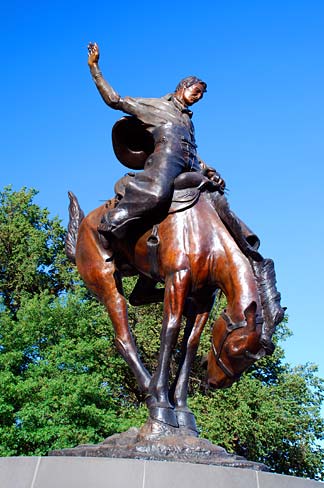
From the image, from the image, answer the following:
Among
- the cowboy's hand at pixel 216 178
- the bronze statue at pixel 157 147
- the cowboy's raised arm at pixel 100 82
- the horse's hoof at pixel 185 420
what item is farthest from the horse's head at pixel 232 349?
the cowboy's raised arm at pixel 100 82

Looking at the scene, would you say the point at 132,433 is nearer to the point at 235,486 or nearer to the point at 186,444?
the point at 186,444

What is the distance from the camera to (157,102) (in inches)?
275

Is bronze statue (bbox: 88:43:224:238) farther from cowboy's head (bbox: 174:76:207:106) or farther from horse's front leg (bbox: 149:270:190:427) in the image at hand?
horse's front leg (bbox: 149:270:190:427)

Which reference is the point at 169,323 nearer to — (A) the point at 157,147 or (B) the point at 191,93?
(A) the point at 157,147

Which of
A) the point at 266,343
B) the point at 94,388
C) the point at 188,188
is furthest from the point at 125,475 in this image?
the point at 94,388

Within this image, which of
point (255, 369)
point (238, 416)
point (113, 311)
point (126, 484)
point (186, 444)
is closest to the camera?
point (126, 484)

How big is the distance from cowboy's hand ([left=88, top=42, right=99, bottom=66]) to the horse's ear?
3310 millimetres

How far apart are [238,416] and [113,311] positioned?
17514 millimetres

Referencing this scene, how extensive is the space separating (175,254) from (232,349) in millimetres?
1036

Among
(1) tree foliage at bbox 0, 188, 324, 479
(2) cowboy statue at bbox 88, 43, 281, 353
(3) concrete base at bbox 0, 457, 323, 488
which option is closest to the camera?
(3) concrete base at bbox 0, 457, 323, 488

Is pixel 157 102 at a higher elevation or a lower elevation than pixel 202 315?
higher

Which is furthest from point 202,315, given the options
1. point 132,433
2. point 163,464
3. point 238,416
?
point 238,416

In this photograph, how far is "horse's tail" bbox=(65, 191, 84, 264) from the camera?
7.57 metres

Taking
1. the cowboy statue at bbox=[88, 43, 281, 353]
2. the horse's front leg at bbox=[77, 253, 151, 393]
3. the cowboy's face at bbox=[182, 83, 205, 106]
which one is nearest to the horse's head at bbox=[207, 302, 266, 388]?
the cowboy statue at bbox=[88, 43, 281, 353]
